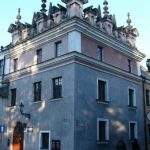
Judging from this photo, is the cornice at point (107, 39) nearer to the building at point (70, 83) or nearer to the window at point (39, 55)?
the building at point (70, 83)

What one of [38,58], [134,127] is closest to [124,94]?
[134,127]

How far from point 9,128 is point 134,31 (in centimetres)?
1438

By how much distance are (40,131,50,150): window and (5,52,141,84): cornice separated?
4736mm

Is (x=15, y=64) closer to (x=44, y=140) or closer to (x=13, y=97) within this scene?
(x=13, y=97)

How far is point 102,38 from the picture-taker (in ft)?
72.3

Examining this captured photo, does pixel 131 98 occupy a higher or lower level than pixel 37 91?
lower

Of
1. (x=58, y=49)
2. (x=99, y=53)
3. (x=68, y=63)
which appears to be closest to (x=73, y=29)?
(x=58, y=49)

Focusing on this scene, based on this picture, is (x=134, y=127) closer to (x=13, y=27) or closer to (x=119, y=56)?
(x=119, y=56)

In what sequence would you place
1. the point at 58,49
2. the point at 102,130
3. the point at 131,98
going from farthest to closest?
the point at 131,98 < the point at 58,49 < the point at 102,130

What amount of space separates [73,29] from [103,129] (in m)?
7.71

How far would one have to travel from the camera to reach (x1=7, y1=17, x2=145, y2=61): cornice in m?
20.0

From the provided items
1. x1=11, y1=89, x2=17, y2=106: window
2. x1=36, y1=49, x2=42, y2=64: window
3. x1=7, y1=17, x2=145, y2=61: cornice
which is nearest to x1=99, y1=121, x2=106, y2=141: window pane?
x1=7, y1=17, x2=145, y2=61: cornice

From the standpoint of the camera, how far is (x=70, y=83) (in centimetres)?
1894

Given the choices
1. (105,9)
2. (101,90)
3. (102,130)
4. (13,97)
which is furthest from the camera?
(13,97)
